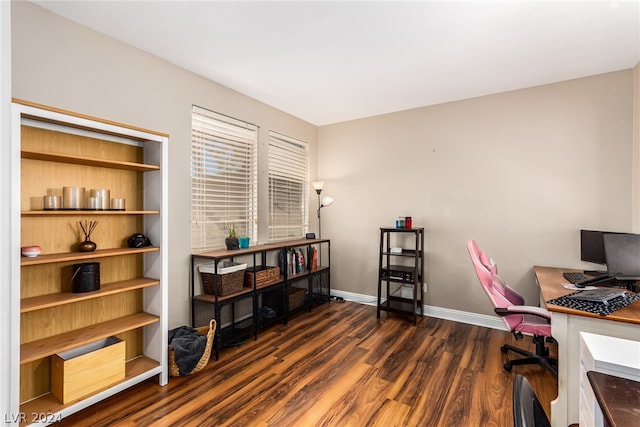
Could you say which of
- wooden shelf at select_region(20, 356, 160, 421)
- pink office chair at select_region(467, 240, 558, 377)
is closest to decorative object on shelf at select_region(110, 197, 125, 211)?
wooden shelf at select_region(20, 356, 160, 421)

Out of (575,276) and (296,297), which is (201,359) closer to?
(296,297)

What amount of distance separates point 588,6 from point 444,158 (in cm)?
192

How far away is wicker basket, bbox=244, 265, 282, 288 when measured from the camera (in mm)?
3188

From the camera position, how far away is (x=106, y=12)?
6.86ft

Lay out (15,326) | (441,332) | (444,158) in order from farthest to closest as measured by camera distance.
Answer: (444,158) → (441,332) → (15,326)

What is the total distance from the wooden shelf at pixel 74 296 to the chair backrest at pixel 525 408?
2.31m

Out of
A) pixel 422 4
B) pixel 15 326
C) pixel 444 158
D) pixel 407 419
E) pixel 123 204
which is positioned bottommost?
pixel 407 419

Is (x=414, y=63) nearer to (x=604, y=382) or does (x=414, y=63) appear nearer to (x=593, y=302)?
(x=593, y=302)

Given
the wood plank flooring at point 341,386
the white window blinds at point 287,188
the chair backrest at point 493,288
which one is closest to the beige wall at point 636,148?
the chair backrest at point 493,288

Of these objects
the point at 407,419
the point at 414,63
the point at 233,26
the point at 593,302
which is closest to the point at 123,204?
the point at 233,26

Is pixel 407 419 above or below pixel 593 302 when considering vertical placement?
below

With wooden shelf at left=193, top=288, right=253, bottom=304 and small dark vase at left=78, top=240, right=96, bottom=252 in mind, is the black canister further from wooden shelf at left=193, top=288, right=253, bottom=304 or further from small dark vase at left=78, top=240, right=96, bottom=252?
wooden shelf at left=193, top=288, right=253, bottom=304

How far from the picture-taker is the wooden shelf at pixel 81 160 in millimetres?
1836

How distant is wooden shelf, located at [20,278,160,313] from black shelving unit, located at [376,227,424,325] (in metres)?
2.58
